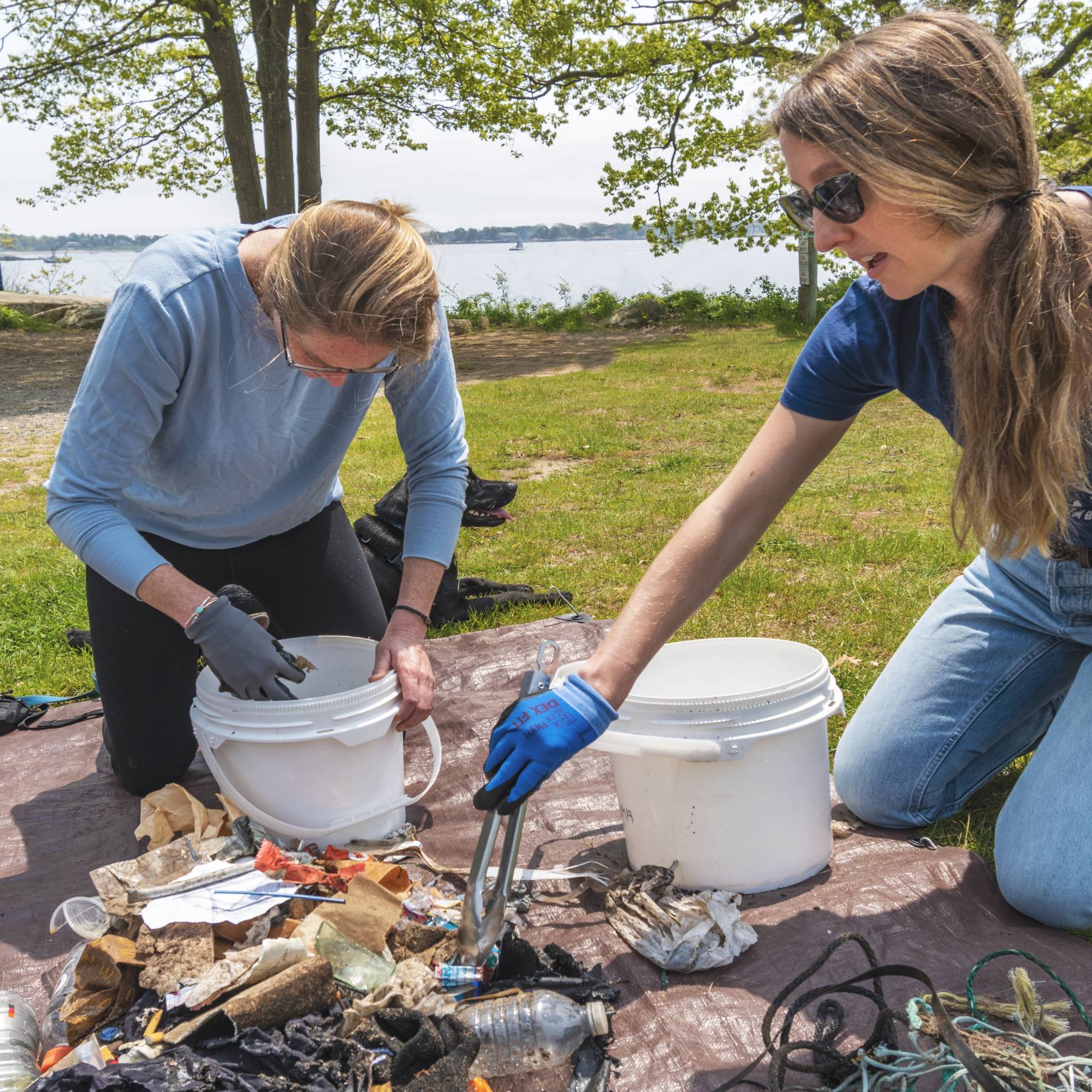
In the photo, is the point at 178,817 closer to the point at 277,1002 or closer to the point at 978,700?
the point at 277,1002

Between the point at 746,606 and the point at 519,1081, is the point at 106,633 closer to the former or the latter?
the point at 519,1081

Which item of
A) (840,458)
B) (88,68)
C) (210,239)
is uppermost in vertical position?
(88,68)

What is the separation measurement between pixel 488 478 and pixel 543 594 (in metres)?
2.68

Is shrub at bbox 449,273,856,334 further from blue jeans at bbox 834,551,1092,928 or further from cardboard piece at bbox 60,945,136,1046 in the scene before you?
cardboard piece at bbox 60,945,136,1046

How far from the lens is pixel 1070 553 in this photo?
1.99 meters

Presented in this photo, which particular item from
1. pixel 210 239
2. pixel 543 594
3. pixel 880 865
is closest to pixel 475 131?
pixel 543 594

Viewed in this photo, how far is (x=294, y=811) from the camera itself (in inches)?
85.9

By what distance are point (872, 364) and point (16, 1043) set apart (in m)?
Result: 1.91

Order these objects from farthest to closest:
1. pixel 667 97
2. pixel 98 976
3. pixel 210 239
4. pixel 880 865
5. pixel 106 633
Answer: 1. pixel 667 97
2. pixel 106 633
3. pixel 210 239
4. pixel 880 865
5. pixel 98 976

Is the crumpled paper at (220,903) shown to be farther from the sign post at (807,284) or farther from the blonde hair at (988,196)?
the sign post at (807,284)

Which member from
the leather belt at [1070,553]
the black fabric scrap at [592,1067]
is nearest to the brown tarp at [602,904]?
the black fabric scrap at [592,1067]

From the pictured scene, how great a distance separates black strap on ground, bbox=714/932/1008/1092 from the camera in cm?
147

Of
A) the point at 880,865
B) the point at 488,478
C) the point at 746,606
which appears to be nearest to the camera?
the point at 880,865

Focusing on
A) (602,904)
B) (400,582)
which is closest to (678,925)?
(602,904)
